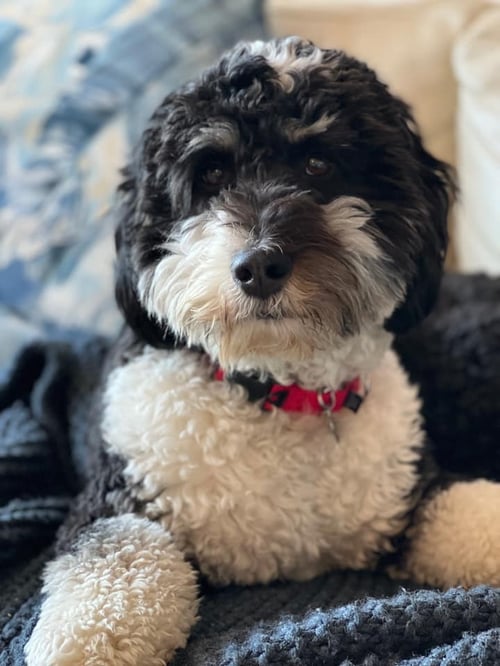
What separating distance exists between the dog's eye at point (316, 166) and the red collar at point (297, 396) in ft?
1.00

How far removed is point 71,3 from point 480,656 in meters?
1.69

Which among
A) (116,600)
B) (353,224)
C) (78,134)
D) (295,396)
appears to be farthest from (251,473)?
(78,134)

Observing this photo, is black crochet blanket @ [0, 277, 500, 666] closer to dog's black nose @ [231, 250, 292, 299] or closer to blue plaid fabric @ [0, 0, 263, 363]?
blue plaid fabric @ [0, 0, 263, 363]

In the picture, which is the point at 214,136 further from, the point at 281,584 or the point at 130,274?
the point at 281,584

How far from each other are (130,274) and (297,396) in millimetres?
302

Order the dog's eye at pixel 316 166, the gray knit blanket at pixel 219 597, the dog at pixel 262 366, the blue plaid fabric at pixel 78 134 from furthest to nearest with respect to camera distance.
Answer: the blue plaid fabric at pixel 78 134 < the dog's eye at pixel 316 166 < the dog at pixel 262 366 < the gray knit blanket at pixel 219 597

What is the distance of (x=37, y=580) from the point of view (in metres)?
1.21

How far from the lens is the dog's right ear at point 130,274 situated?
124 cm

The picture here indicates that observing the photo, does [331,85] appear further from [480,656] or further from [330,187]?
[480,656]

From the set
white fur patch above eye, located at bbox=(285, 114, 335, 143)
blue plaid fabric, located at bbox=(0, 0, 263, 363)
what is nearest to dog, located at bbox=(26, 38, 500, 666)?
white fur patch above eye, located at bbox=(285, 114, 335, 143)

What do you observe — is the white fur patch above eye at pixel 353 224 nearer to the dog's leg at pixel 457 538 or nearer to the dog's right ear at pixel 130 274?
the dog's right ear at pixel 130 274

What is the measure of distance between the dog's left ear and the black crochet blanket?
0.39 meters

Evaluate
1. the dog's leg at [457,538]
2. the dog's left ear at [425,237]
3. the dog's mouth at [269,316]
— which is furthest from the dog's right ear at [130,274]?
the dog's leg at [457,538]

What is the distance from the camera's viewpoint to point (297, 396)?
4.13ft
